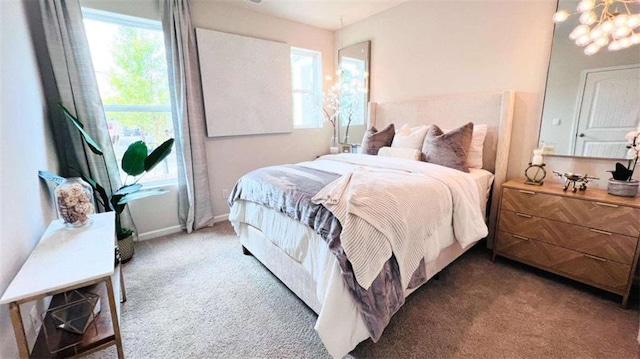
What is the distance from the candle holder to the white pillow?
15.4 inches

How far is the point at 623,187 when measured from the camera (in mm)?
1819

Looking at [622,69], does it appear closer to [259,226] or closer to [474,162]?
[474,162]

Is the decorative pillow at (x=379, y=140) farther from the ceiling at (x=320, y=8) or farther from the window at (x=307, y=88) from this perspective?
the ceiling at (x=320, y=8)

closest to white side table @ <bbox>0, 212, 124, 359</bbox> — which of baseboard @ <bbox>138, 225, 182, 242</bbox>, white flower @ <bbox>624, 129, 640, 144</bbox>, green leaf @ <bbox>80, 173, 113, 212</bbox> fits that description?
→ green leaf @ <bbox>80, 173, 113, 212</bbox>

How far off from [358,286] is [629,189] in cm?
204

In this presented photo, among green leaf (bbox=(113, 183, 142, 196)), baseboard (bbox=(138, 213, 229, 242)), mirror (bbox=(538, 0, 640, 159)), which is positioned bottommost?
baseboard (bbox=(138, 213, 229, 242))

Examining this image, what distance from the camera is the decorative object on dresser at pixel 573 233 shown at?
1739 millimetres

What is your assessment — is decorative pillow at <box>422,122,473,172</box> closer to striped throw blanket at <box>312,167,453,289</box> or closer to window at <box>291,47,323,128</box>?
striped throw blanket at <box>312,167,453,289</box>

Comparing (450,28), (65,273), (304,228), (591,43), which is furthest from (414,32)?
(65,273)

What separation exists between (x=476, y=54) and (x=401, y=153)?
126 centimetres

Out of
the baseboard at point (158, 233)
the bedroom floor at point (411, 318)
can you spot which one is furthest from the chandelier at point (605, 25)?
the baseboard at point (158, 233)

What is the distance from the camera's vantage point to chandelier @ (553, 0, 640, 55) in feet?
5.62

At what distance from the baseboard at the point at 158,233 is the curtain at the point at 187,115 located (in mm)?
89

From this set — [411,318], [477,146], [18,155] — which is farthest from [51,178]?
[477,146]
